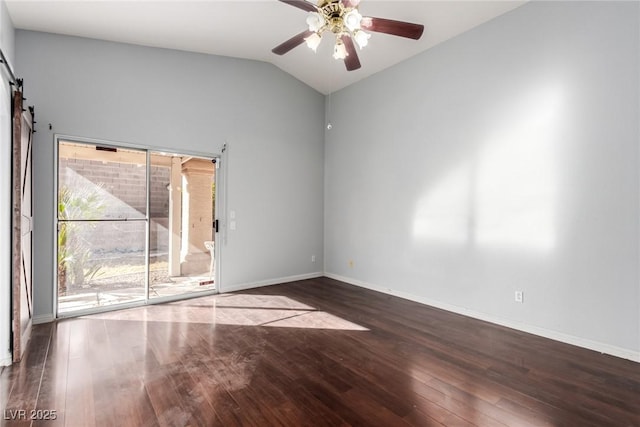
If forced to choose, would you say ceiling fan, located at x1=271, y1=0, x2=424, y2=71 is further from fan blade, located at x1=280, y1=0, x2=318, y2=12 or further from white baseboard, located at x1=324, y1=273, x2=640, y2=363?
white baseboard, located at x1=324, y1=273, x2=640, y2=363

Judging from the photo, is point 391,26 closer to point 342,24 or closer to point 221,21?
point 342,24

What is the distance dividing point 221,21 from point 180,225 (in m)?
2.91

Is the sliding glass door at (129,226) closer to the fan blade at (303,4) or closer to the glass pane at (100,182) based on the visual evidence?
the glass pane at (100,182)

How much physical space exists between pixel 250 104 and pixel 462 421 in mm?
5178

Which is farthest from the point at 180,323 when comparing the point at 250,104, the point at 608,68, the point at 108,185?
the point at 608,68

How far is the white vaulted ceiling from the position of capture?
3562 mm

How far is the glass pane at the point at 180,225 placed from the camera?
15.5 ft

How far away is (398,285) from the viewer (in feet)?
16.8

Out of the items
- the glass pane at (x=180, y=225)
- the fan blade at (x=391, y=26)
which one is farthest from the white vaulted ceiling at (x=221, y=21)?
the glass pane at (x=180, y=225)

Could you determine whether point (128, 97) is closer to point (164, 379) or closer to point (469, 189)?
point (164, 379)

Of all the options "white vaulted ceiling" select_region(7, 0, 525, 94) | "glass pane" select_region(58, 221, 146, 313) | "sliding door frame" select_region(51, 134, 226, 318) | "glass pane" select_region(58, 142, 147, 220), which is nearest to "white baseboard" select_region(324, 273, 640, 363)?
"sliding door frame" select_region(51, 134, 226, 318)

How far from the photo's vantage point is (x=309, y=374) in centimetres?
269

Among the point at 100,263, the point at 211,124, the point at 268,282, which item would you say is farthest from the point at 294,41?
the point at 268,282

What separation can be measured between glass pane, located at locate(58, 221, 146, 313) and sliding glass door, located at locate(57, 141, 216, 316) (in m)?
0.01
